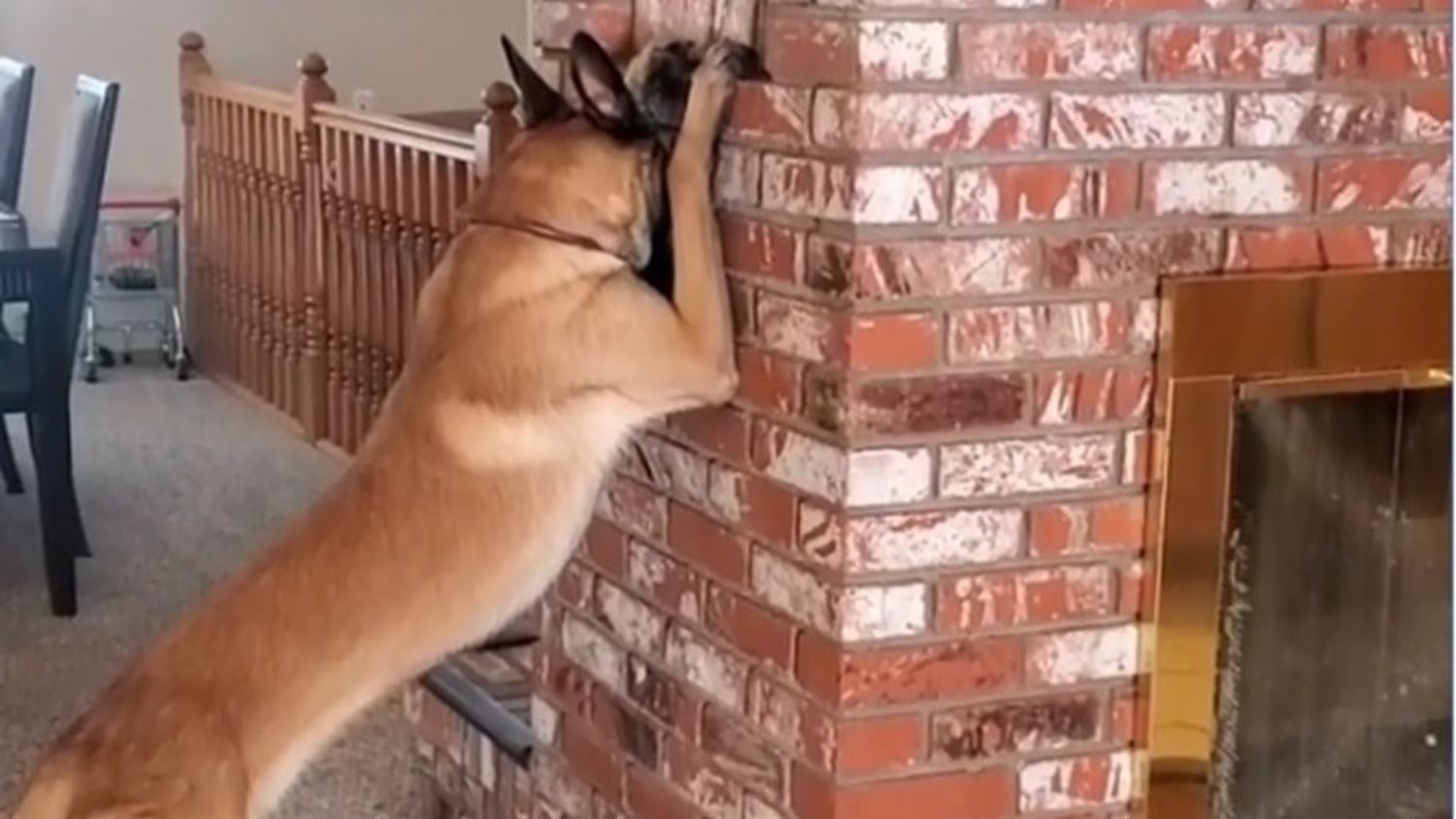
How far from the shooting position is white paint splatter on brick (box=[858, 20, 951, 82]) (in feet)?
6.54

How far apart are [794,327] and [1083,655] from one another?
0.46m

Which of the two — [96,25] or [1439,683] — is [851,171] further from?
[96,25]

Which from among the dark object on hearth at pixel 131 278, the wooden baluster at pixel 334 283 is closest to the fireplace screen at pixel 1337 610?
the wooden baluster at pixel 334 283

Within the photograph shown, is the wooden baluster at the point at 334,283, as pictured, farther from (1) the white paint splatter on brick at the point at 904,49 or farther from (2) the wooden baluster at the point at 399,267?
(1) the white paint splatter on brick at the point at 904,49

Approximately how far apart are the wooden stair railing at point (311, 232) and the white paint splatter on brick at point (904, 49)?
276 centimetres

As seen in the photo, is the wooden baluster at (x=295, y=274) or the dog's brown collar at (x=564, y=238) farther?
the wooden baluster at (x=295, y=274)

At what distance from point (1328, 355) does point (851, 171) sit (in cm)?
58

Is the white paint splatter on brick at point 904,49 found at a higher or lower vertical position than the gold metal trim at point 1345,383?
higher

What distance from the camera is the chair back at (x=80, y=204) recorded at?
15.0ft

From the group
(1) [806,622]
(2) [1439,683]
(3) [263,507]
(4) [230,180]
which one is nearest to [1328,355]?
(2) [1439,683]

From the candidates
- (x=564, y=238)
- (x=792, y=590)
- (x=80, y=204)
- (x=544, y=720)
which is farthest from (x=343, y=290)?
(x=792, y=590)

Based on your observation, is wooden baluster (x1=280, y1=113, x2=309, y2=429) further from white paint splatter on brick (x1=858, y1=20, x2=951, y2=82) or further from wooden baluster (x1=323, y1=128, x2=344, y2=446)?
white paint splatter on brick (x1=858, y1=20, x2=951, y2=82)

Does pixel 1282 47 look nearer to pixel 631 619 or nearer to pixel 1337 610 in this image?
pixel 1337 610

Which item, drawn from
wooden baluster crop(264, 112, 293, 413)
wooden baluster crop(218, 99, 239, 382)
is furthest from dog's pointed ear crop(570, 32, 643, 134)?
wooden baluster crop(218, 99, 239, 382)
